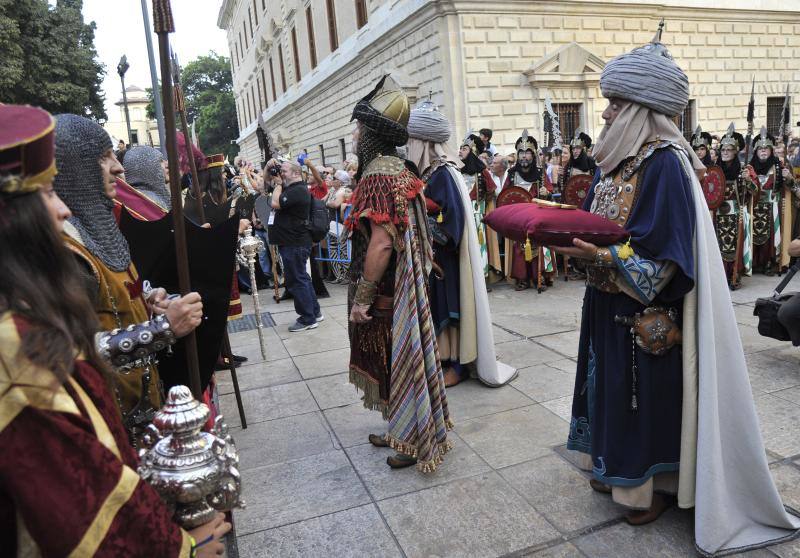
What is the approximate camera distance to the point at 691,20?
55.9 feet

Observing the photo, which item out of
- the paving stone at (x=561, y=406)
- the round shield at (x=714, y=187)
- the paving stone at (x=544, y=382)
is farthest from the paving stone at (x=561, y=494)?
the round shield at (x=714, y=187)

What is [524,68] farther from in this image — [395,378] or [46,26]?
[46,26]

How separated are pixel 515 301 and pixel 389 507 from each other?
493cm

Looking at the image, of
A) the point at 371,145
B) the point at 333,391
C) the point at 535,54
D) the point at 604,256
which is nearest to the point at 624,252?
the point at 604,256

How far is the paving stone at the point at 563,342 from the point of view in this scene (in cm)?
524

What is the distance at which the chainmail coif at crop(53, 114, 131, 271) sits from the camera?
6.54 feet

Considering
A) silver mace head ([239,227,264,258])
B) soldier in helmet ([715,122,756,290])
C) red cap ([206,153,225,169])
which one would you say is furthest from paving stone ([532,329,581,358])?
red cap ([206,153,225,169])

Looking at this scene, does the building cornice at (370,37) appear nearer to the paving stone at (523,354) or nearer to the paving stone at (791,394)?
the paving stone at (523,354)

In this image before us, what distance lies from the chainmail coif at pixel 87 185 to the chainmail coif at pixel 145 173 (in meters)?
1.81

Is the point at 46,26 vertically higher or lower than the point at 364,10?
higher

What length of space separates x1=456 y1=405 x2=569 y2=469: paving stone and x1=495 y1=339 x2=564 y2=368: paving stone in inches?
40.4

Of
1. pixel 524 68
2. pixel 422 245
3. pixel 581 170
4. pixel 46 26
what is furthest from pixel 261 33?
pixel 422 245

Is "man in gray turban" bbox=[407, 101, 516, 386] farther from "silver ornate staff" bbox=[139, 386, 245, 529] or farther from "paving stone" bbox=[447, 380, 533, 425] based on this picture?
"silver ornate staff" bbox=[139, 386, 245, 529]

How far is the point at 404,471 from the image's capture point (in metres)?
3.30
